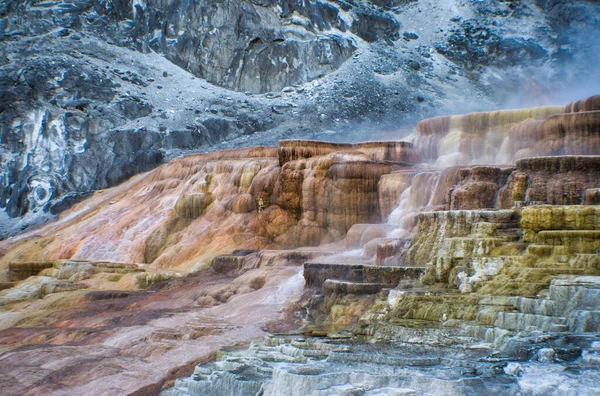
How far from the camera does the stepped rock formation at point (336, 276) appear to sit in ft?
20.9

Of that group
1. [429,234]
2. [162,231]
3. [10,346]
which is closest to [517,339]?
[429,234]

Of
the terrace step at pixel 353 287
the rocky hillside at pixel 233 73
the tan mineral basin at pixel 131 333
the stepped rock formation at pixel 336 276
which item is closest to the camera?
the stepped rock formation at pixel 336 276

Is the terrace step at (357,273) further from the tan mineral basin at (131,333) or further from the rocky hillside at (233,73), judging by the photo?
the rocky hillside at (233,73)

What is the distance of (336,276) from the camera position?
11.0 metres

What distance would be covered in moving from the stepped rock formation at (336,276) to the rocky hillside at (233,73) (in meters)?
8.79

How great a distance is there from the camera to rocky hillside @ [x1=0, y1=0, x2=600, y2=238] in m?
32.4

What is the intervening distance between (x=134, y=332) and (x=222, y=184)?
10.9 meters

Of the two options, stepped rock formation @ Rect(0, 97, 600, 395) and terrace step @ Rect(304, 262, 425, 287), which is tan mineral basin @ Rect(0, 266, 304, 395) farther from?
terrace step @ Rect(304, 262, 425, 287)

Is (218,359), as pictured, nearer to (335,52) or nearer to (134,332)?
(134,332)

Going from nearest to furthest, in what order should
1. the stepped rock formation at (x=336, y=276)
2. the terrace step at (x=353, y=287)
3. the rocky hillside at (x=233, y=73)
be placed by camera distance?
the stepped rock formation at (x=336, y=276)
the terrace step at (x=353, y=287)
the rocky hillside at (x=233, y=73)

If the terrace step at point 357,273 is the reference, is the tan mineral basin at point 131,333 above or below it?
below

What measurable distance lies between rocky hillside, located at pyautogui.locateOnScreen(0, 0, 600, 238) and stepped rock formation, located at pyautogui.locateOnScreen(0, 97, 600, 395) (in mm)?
8788

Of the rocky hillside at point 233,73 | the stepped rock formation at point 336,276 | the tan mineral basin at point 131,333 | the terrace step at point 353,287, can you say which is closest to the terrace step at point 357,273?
the stepped rock formation at point 336,276

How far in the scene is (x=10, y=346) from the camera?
436 inches
